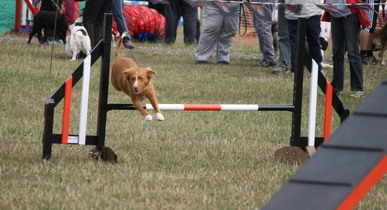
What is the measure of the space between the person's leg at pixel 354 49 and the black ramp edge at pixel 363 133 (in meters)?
8.18

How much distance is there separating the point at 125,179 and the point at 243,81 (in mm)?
7093

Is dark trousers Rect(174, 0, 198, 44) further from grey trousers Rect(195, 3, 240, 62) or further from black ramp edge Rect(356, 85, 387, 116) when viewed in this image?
black ramp edge Rect(356, 85, 387, 116)

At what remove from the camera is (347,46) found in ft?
36.9

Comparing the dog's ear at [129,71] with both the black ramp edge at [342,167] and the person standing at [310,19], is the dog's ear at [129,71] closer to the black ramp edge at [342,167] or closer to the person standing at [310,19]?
the black ramp edge at [342,167]

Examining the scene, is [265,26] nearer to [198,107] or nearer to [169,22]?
[169,22]

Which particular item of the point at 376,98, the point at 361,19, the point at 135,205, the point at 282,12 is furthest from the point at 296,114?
the point at 282,12

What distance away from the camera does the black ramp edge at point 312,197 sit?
2.78 meters

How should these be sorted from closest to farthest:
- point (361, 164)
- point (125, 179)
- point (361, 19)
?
point (361, 164)
point (125, 179)
point (361, 19)

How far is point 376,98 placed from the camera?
296cm

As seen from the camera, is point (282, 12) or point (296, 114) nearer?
point (296, 114)

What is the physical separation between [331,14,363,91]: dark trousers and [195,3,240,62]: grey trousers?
3.72 m

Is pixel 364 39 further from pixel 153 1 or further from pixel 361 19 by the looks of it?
pixel 153 1

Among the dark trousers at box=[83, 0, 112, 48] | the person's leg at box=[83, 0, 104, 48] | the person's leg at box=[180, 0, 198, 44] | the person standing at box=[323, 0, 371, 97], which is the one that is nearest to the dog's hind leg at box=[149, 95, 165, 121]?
the person standing at box=[323, 0, 371, 97]

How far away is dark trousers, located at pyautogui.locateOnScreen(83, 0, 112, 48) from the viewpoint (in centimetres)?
1489
